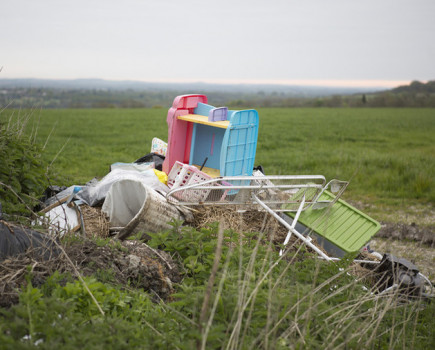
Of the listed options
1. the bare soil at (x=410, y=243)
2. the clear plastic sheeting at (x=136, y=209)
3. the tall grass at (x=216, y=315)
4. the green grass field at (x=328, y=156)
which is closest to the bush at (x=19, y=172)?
the green grass field at (x=328, y=156)

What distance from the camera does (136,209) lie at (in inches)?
198

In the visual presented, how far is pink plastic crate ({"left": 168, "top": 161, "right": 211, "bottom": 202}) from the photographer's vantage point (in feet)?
16.4

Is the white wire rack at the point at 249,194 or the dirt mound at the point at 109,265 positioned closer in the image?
the dirt mound at the point at 109,265

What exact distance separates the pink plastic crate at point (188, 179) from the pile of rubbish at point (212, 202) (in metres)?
0.01

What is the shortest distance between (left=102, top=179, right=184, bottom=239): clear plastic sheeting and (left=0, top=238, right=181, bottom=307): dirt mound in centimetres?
54

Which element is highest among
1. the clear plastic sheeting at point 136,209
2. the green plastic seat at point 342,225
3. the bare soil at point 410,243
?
the clear plastic sheeting at point 136,209

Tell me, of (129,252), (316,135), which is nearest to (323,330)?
(129,252)

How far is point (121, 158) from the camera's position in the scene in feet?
43.9

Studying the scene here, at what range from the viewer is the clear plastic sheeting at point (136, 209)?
450cm

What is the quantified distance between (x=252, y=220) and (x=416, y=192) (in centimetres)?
531

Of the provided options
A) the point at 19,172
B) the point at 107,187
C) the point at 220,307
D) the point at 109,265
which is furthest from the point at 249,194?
the point at 19,172

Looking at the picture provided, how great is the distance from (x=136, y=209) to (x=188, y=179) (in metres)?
0.68

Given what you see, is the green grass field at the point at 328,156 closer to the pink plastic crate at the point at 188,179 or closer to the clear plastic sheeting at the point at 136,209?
the clear plastic sheeting at the point at 136,209

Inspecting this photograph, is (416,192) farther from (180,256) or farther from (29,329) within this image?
(29,329)
